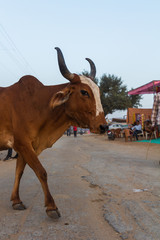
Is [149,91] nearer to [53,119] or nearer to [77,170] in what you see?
[77,170]

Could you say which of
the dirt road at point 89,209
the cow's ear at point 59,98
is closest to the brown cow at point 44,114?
the cow's ear at point 59,98

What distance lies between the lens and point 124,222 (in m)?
2.69

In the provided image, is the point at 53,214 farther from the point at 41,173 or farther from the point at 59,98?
the point at 59,98

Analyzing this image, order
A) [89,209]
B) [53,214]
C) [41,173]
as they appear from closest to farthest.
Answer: [53,214], [41,173], [89,209]

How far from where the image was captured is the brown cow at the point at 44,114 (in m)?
3.21

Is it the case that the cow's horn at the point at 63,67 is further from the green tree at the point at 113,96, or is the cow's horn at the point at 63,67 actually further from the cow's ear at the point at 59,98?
the green tree at the point at 113,96

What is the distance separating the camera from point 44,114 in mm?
3393

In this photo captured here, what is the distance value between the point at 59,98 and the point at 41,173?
105 cm

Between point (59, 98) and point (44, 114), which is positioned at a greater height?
point (59, 98)

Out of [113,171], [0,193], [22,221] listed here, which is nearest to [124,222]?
[22,221]

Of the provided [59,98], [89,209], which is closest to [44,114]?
[59,98]

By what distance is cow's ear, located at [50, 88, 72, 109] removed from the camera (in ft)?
10.7

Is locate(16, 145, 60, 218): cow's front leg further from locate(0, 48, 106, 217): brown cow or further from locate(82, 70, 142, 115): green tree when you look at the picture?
locate(82, 70, 142, 115): green tree

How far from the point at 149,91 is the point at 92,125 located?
39.5ft
